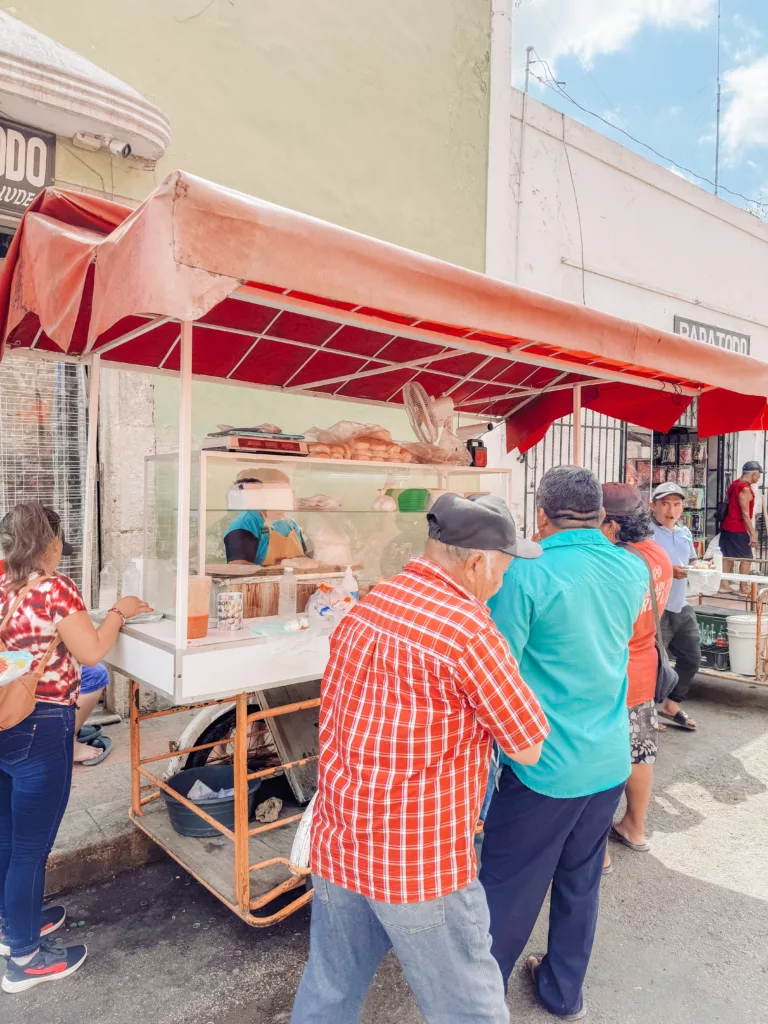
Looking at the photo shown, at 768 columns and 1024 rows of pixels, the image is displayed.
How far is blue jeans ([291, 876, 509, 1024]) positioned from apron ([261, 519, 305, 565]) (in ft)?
6.34

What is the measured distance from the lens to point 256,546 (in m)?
3.48

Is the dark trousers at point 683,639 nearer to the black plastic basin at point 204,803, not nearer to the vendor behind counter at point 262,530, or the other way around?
the vendor behind counter at point 262,530

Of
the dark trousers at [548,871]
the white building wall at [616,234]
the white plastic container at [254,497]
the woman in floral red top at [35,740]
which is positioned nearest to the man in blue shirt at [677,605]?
the white building wall at [616,234]

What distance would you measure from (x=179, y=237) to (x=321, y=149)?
16.3 ft

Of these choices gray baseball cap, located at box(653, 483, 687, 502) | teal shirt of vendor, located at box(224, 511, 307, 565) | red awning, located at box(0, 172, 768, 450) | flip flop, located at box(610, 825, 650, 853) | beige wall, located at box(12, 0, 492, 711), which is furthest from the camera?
gray baseball cap, located at box(653, 483, 687, 502)

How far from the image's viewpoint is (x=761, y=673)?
5.98 meters

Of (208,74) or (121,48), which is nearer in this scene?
(121,48)

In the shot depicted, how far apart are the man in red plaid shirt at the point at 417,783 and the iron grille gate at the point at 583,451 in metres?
6.18

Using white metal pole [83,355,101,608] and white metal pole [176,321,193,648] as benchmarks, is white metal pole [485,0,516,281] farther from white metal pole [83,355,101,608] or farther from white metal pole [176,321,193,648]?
white metal pole [176,321,193,648]

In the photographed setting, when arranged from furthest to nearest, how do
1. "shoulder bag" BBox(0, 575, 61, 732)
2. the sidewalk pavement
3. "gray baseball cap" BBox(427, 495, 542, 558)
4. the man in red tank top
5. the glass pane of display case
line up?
the man in red tank top → the sidewalk pavement → the glass pane of display case → "shoulder bag" BBox(0, 575, 61, 732) → "gray baseball cap" BBox(427, 495, 542, 558)

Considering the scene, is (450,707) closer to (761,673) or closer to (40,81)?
(40,81)

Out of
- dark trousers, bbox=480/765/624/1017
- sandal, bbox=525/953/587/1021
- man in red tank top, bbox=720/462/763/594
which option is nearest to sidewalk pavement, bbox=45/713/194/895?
sandal, bbox=525/953/587/1021

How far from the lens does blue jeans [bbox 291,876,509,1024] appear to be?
158 cm

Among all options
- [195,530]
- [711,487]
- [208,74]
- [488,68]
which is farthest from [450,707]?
[711,487]
